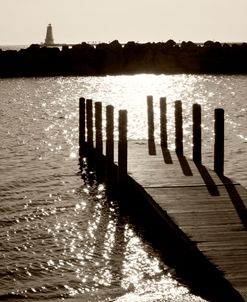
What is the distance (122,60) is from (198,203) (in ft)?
265

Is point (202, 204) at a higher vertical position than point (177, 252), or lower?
higher

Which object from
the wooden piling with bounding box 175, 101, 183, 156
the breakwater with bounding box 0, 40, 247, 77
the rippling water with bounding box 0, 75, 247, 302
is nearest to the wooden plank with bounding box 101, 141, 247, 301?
the wooden piling with bounding box 175, 101, 183, 156

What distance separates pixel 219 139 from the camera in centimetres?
1698

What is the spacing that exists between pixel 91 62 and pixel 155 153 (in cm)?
7320

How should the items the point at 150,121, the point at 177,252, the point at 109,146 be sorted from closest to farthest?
the point at 177,252 → the point at 109,146 → the point at 150,121

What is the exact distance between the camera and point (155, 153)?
20.1 metres

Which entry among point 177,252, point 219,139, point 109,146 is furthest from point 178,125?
point 177,252

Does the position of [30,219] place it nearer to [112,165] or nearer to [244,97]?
[112,165]

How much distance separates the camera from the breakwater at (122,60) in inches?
3533

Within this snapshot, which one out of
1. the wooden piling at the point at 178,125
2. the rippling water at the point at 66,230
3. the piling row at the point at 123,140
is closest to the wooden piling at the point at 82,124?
the piling row at the point at 123,140

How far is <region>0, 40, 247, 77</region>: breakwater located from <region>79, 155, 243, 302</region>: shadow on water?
73.2 meters

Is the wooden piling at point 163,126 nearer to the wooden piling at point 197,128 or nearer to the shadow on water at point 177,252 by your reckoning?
the wooden piling at point 197,128

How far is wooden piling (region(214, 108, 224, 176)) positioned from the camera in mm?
16750

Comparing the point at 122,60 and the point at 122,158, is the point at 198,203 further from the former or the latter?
the point at 122,60
